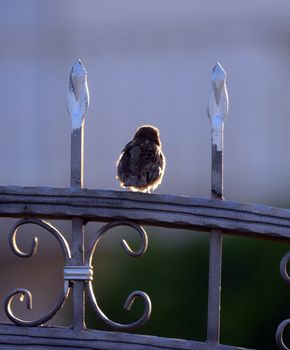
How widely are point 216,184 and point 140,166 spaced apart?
4.38ft

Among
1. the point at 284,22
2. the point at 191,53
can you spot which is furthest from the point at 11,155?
the point at 284,22

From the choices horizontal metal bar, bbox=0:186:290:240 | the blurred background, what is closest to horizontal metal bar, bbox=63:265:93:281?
horizontal metal bar, bbox=0:186:290:240

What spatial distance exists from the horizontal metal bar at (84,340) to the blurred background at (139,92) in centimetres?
646

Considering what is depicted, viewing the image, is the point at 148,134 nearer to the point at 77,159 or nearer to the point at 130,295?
the point at 77,159

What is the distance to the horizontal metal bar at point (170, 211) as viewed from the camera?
15.5ft

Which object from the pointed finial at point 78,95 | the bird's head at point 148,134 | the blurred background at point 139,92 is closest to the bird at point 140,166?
the bird's head at point 148,134

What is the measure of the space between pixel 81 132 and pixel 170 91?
11023 mm

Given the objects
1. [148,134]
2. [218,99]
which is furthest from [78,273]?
[148,134]

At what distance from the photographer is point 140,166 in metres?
6.10

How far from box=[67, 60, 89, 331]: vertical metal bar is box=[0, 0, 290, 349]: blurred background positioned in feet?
21.2

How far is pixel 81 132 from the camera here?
483 cm

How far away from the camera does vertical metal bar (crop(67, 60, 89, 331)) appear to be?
477 centimetres

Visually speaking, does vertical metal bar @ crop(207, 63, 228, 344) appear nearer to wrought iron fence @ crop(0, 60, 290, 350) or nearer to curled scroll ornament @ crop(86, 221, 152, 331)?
wrought iron fence @ crop(0, 60, 290, 350)

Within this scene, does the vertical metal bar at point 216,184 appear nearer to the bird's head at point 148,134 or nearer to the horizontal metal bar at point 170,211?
the horizontal metal bar at point 170,211
